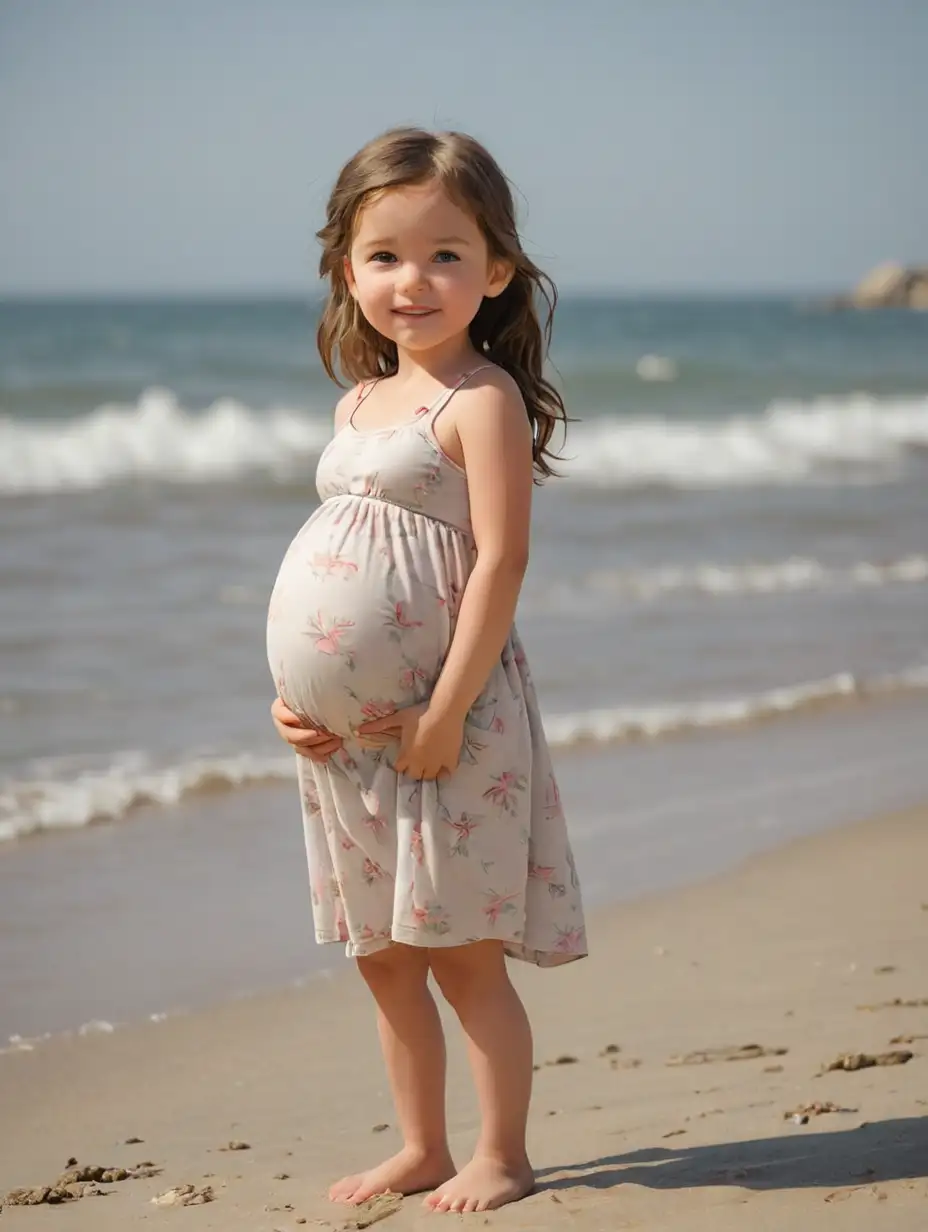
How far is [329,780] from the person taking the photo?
2498 millimetres

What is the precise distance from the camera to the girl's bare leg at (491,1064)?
8.28 ft

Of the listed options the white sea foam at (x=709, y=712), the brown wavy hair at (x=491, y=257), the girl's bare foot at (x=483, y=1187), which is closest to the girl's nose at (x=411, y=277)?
the brown wavy hair at (x=491, y=257)

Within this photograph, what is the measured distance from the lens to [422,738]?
7.83 feet

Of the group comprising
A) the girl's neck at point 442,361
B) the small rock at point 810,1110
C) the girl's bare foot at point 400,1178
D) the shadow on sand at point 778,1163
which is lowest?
the shadow on sand at point 778,1163

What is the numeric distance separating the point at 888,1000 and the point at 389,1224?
134 cm

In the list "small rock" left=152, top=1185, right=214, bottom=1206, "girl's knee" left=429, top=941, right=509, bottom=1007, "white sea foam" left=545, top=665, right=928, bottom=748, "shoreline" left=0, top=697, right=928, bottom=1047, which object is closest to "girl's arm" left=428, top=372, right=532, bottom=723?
"girl's knee" left=429, top=941, right=509, bottom=1007

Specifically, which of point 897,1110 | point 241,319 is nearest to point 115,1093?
point 897,1110

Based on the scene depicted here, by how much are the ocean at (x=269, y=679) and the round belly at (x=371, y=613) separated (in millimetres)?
1469

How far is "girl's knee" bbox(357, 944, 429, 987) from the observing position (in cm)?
258

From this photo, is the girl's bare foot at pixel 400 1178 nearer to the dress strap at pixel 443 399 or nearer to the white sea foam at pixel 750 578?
the dress strap at pixel 443 399

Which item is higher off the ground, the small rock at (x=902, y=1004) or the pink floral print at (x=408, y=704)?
the pink floral print at (x=408, y=704)

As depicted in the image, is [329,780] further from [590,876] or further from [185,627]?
[185,627]

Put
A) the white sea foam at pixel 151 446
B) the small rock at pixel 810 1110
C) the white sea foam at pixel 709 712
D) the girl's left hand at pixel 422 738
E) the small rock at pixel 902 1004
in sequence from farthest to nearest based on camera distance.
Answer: the white sea foam at pixel 151 446 < the white sea foam at pixel 709 712 < the small rock at pixel 902 1004 < the small rock at pixel 810 1110 < the girl's left hand at pixel 422 738

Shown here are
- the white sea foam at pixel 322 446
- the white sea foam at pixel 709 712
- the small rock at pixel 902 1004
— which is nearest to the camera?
the small rock at pixel 902 1004
